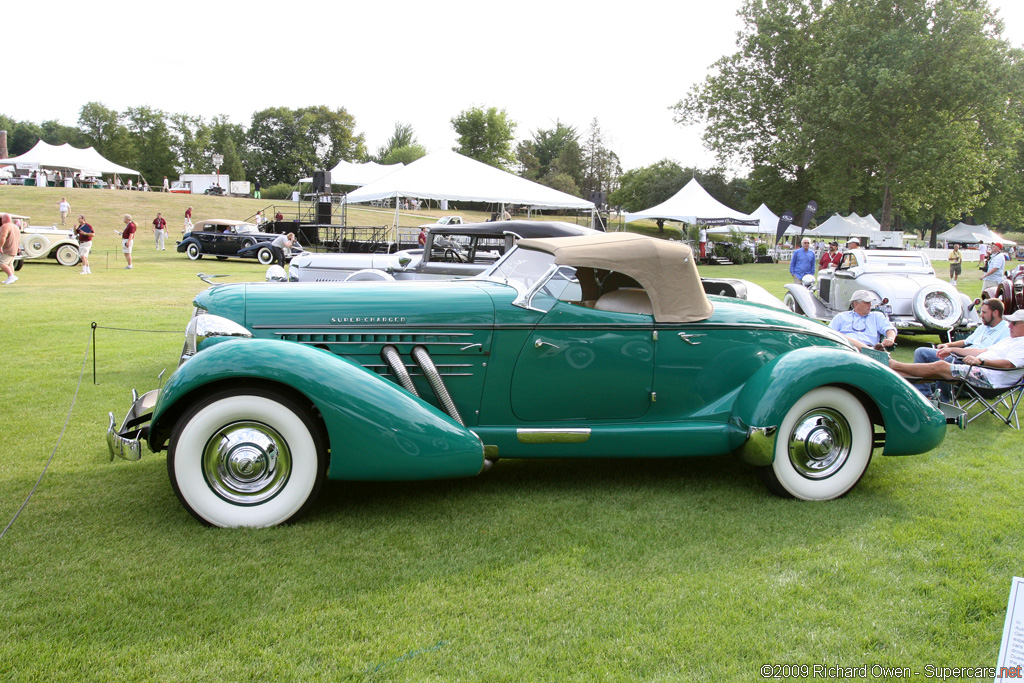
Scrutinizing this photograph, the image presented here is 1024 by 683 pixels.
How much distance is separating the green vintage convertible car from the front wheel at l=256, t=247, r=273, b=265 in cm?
2168

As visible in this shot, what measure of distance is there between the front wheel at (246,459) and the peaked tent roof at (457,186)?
1854 centimetres

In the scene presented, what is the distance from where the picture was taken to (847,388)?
180 inches

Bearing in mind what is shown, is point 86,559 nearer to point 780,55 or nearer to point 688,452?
point 688,452

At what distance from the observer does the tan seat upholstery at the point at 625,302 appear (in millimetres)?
4539

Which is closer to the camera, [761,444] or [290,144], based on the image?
[761,444]

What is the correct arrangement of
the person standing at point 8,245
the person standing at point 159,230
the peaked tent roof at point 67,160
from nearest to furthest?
the person standing at point 8,245 → the person standing at point 159,230 → the peaked tent roof at point 67,160

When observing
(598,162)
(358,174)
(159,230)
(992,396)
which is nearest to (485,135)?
(598,162)

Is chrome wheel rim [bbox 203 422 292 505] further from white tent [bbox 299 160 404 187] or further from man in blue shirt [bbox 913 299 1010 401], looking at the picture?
white tent [bbox 299 160 404 187]

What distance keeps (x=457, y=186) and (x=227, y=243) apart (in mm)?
9222

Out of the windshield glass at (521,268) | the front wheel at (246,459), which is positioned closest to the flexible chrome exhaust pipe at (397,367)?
the front wheel at (246,459)

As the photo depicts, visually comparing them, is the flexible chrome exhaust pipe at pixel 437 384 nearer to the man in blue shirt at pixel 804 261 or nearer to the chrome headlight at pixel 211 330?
the chrome headlight at pixel 211 330

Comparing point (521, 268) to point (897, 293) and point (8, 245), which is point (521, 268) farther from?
point (8, 245)

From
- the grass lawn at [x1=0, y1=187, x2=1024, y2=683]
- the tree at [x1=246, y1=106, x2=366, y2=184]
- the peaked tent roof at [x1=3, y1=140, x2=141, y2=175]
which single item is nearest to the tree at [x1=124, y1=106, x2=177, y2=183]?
the tree at [x1=246, y1=106, x2=366, y2=184]

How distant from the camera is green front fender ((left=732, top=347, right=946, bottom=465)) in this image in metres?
4.41
